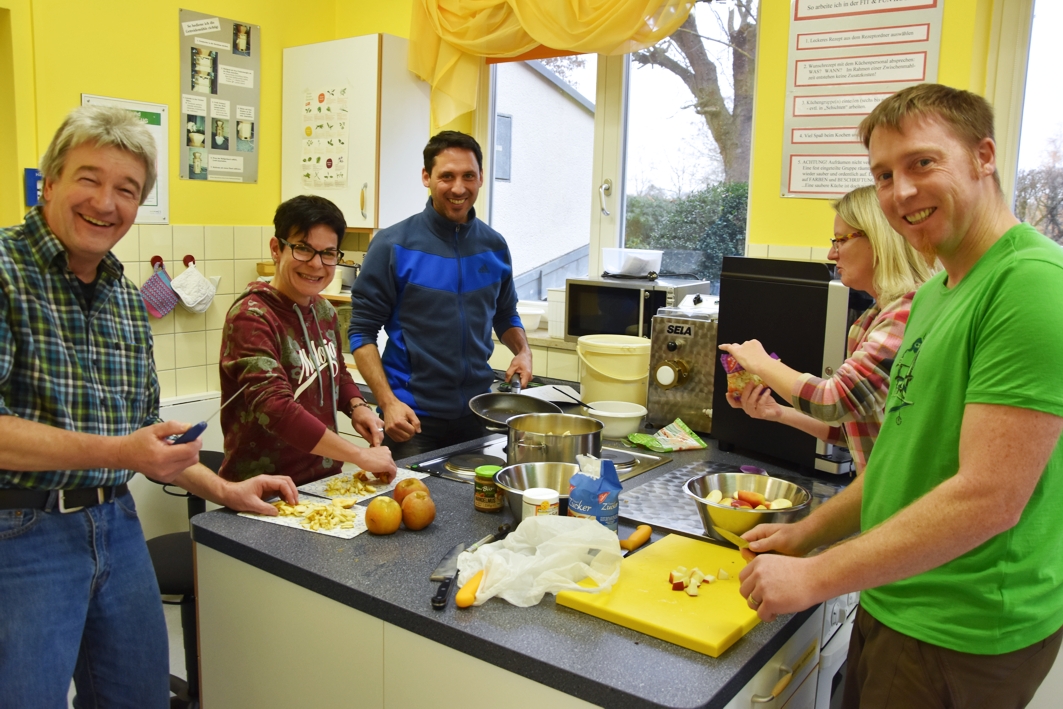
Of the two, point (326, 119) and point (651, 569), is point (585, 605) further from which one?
point (326, 119)

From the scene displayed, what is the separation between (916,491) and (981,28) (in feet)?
6.57

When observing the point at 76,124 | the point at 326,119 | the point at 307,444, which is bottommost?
the point at 307,444

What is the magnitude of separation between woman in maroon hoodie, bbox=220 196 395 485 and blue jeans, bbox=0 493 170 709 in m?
0.36

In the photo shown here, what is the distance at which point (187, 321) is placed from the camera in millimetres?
3684

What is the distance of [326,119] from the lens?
3.74m

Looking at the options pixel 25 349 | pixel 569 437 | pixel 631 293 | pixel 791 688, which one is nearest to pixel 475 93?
pixel 631 293

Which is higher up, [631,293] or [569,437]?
[631,293]

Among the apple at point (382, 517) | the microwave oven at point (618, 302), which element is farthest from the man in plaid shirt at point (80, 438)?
the microwave oven at point (618, 302)

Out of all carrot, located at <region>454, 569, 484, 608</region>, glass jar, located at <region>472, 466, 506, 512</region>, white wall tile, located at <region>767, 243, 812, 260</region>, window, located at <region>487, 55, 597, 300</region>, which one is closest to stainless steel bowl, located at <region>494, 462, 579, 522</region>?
glass jar, located at <region>472, 466, 506, 512</region>

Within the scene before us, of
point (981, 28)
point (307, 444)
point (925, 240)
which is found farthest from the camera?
point (981, 28)

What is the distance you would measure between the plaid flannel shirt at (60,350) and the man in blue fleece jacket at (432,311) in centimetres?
100

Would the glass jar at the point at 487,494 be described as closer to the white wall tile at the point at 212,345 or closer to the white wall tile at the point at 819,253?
the white wall tile at the point at 819,253

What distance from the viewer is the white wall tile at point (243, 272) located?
3.85m

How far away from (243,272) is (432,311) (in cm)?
170
